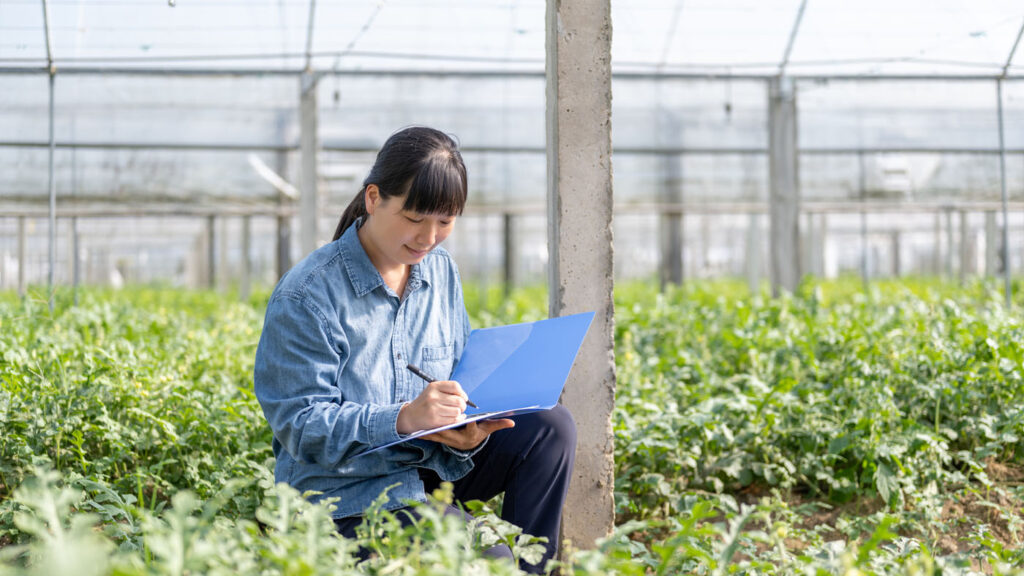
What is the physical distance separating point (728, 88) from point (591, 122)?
225 inches

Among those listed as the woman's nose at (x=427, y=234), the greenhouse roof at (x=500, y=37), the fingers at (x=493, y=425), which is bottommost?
the fingers at (x=493, y=425)

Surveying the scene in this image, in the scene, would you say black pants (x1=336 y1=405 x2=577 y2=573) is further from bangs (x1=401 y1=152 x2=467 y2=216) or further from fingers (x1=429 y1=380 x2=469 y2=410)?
bangs (x1=401 y1=152 x2=467 y2=216)

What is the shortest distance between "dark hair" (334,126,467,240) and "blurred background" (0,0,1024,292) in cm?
441

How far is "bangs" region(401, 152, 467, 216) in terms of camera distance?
1.77 m

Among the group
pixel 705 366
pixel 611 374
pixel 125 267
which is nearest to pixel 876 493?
pixel 611 374

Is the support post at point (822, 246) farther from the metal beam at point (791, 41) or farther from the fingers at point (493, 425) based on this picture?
the fingers at point (493, 425)

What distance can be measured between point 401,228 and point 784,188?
5.85 metres

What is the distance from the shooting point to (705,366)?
12.6ft

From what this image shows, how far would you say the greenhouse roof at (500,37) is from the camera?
6.27 meters

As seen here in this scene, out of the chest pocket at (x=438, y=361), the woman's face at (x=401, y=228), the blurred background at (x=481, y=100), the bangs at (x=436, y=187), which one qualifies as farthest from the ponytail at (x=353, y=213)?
the blurred background at (x=481, y=100)

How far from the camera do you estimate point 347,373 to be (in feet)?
6.07

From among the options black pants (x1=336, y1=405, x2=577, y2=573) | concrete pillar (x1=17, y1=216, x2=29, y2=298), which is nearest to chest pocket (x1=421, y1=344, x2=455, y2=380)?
black pants (x1=336, y1=405, x2=577, y2=573)

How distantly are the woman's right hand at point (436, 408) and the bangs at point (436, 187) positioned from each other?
375 mm

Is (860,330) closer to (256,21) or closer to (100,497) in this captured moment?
(100,497)
